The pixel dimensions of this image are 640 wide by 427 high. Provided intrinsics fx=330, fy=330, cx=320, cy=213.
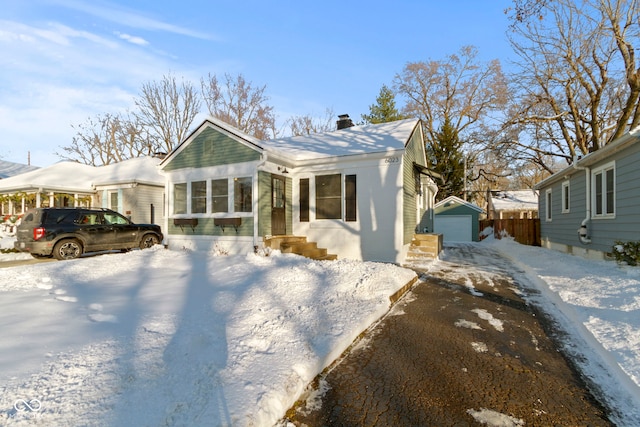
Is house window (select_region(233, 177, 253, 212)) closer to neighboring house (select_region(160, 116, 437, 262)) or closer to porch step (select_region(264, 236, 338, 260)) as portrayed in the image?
neighboring house (select_region(160, 116, 437, 262))

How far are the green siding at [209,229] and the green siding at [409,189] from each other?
4860mm

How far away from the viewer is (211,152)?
36.4 ft

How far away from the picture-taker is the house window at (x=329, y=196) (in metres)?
10.7

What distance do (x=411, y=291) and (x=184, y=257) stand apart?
19.1 feet

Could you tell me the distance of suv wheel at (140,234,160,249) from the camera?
12.3 metres

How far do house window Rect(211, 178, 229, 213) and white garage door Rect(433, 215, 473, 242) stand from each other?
17.7m

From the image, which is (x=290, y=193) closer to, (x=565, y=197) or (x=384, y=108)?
(x=565, y=197)

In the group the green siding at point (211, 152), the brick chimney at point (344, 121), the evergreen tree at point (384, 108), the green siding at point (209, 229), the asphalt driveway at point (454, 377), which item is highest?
the evergreen tree at point (384, 108)

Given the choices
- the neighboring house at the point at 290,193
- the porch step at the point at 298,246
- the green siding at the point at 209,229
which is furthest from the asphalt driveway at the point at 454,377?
the green siding at the point at 209,229

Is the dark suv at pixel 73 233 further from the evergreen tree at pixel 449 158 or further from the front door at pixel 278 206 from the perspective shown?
the evergreen tree at pixel 449 158

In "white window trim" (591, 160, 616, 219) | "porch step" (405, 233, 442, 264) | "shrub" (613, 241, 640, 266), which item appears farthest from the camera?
"porch step" (405, 233, 442, 264)

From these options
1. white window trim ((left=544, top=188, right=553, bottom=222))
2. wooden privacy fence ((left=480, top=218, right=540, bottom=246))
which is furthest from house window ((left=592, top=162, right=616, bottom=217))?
wooden privacy fence ((left=480, top=218, right=540, bottom=246))

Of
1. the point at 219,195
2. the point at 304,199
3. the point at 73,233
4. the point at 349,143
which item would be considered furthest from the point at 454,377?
the point at 73,233

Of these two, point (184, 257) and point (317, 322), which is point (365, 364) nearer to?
point (317, 322)
